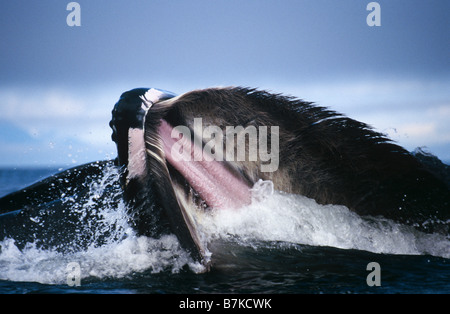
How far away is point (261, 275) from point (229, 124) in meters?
0.94

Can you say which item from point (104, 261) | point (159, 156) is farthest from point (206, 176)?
point (104, 261)

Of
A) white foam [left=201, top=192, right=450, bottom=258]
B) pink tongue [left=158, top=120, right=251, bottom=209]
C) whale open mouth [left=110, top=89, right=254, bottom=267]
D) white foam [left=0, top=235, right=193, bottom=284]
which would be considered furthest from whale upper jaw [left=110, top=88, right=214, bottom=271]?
white foam [left=201, top=192, right=450, bottom=258]

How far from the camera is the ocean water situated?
2.77 meters

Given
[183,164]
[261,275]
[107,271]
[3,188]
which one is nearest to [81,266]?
[107,271]

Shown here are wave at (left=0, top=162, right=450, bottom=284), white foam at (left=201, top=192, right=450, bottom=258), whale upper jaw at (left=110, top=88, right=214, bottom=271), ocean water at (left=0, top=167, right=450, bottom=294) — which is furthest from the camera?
white foam at (left=201, top=192, right=450, bottom=258)

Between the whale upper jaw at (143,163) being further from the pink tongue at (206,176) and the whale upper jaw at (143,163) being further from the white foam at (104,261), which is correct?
the pink tongue at (206,176)

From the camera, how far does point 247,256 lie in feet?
10.3

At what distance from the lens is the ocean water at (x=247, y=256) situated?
2.77 m

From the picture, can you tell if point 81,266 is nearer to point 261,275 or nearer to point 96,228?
point 96,228

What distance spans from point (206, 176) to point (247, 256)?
1.93ft

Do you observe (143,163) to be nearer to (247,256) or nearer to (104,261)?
(104,261)

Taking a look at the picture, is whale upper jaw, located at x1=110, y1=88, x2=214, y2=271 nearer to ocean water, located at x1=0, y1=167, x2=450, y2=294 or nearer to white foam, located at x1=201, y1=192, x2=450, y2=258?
ocean water, located at x1=0, y1=167, x2=450, y2=294

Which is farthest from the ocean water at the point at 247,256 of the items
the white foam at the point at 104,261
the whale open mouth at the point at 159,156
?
the whale open mouth at the point at 159,156
